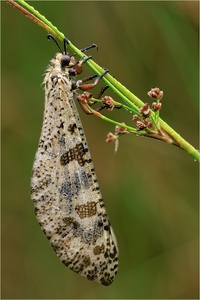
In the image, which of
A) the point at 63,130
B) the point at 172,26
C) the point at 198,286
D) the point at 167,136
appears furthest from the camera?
the point at 198,286

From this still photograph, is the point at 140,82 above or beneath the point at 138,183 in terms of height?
above

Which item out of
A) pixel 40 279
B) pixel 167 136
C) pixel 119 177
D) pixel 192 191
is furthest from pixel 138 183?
pixel 167 136

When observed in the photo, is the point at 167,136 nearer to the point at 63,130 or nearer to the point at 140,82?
the point at 63,130

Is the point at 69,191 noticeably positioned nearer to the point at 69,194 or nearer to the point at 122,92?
the point at 69,194

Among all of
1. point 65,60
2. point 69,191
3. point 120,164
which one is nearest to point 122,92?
point 65,60

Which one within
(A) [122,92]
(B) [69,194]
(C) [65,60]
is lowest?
(B) [69,194]
